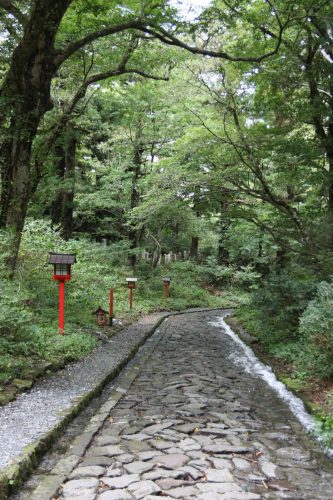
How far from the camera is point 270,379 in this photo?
845cm

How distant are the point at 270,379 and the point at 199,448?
406 centimetres

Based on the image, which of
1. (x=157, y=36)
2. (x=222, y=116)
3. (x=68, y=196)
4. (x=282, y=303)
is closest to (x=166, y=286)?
(x=68, y=196)

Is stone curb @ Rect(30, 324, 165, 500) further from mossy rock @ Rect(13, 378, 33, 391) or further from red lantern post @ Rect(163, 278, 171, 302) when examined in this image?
red lantern post @ Rect(163, 278, 171, 302)

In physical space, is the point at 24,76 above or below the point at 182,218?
above

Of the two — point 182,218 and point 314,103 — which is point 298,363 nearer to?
point 314,103

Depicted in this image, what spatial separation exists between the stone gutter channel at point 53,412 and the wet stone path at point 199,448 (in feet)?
0.53

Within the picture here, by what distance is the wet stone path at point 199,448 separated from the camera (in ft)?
12.8

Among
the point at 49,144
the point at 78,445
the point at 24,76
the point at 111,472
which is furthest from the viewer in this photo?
the point at 49,144

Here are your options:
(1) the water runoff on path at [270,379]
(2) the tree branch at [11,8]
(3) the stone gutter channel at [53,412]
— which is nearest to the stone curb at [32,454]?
(3) the stone gutter channel at [53,412]

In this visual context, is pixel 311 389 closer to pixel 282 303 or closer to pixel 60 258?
pixel 282 303

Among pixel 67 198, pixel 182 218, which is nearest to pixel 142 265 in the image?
pixel 182 218

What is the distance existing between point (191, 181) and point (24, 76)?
5.17m

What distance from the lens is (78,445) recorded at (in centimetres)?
484

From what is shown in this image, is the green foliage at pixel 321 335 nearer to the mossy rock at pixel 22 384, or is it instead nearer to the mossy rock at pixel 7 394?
the mossy rock at pixel 22 384
